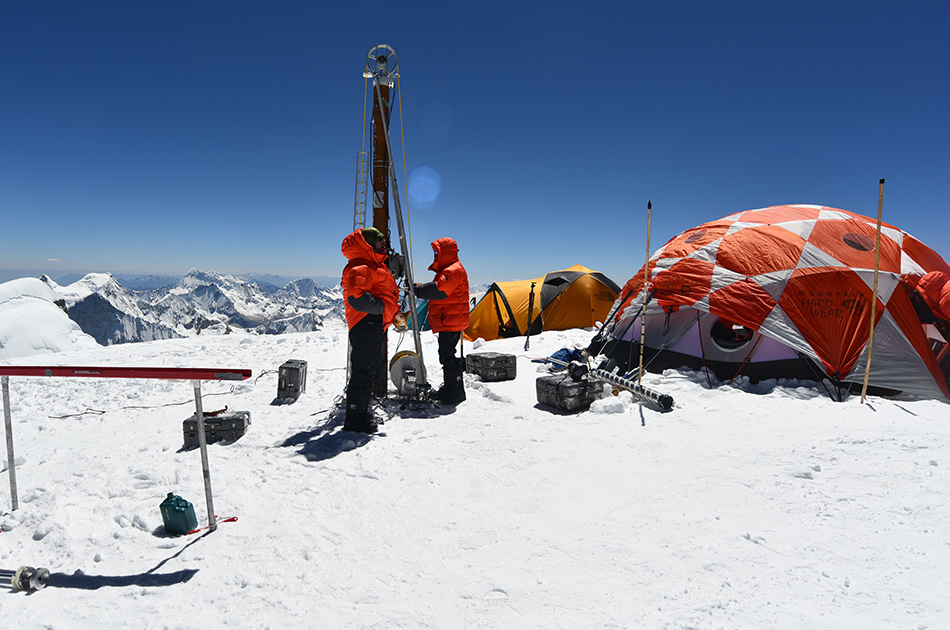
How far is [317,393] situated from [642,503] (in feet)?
19.5

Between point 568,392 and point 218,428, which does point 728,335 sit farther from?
point 218,428

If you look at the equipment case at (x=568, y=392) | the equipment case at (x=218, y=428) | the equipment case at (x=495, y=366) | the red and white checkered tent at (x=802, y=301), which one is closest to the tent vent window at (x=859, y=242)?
the red and white checkered tent at (x=802, y=301)

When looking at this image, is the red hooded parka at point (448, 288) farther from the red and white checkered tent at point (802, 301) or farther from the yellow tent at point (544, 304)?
the yellow tent at point (544, 304)

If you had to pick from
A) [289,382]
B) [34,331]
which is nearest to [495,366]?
[289,382]

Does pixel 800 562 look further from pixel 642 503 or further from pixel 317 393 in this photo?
pixel 317 393

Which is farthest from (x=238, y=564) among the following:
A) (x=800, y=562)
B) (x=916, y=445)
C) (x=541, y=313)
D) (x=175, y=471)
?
(x=541, y=313)

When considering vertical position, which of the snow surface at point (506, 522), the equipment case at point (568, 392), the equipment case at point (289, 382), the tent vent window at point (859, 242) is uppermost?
the tent vent window at point (859, 242)

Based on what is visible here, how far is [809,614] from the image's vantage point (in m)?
2.44

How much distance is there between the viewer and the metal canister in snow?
133 inches

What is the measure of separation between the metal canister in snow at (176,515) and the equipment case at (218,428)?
200 centimetres

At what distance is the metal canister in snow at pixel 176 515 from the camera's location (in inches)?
133

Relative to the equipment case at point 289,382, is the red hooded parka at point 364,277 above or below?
above

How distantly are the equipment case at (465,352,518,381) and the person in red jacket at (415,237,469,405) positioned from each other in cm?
162

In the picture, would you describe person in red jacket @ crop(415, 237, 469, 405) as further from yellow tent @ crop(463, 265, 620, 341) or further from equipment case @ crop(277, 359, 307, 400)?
yellow tent @ crop(463, 265, 620, 341)
